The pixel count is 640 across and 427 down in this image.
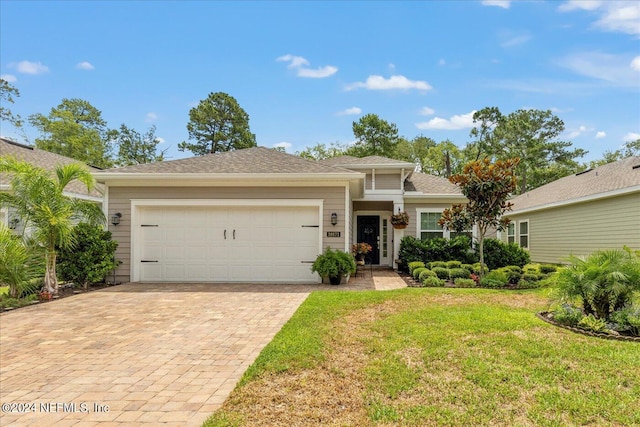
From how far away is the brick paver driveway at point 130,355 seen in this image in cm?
287

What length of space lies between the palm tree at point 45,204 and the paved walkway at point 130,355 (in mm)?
1298

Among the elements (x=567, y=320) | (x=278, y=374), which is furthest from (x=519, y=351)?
(x=278, y=374)

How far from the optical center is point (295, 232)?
380 inches

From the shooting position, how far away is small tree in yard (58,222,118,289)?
8.48 metres

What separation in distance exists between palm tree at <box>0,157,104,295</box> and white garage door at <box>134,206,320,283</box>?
211 centimetres

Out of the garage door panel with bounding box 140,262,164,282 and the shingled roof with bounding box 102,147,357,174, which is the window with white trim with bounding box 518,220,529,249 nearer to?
the shingled roof with bounding box 102,147,357,174

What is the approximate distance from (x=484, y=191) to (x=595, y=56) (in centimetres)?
805

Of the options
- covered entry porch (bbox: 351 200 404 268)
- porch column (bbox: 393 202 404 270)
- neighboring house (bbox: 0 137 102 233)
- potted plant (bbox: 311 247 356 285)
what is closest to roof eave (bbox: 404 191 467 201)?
porch column (bbox: 393 202 404 270)

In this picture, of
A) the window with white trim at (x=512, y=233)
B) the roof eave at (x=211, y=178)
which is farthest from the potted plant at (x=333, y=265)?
the window with white trim at (x=512, y=233)

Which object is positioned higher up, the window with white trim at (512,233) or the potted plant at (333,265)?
the window with white trim at (512,233)

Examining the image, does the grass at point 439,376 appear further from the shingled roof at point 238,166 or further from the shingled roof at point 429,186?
the shingled roof at point 429,186

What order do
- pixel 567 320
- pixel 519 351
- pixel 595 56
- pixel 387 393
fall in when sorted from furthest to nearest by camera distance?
pixel 595 56, pixel 567 320, pixel 519 351, pixel 387 393

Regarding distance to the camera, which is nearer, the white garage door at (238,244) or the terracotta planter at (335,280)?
the terracotta planter at (335,280)

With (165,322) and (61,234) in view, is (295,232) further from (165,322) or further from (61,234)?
(61,234)
